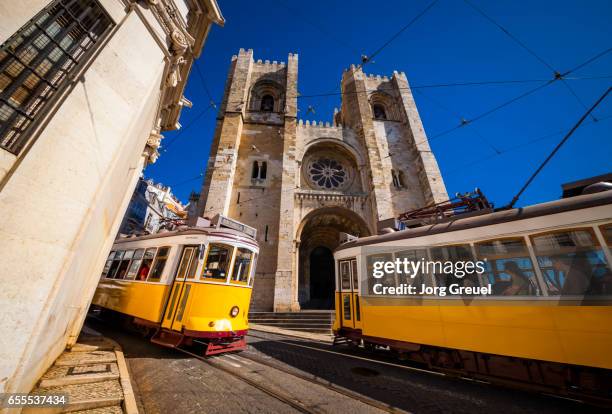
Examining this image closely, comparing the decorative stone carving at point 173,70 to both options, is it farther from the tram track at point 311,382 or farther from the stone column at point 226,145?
the stone column at point 226,145

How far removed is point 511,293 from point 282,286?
9.03 meters

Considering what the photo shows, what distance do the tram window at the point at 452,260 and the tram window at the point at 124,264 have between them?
8000 millimetres

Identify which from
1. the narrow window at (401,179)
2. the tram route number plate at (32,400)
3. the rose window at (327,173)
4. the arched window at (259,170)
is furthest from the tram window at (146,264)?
the narrow window at (401,179)

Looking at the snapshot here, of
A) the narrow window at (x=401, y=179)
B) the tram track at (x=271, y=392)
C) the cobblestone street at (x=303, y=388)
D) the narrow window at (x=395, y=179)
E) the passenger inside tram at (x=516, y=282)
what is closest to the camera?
the tram track at (x=271, y=392)

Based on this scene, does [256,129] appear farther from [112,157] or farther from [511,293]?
[511,293]

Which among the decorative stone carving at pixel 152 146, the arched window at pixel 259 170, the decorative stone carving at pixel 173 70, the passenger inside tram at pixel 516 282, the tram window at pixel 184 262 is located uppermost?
the arched window at pixel 259 170

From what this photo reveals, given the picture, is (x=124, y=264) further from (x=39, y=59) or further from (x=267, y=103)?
(x=267, y=103)

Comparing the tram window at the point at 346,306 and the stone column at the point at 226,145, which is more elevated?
the stone column at the point at 226,145

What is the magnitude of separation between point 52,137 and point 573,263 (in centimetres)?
661

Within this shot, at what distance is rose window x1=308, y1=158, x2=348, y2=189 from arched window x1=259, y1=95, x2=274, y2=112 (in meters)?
6.59

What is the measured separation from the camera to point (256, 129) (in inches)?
624

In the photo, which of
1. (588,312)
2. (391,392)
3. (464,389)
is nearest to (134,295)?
(391,392)

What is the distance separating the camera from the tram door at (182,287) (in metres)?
4.46

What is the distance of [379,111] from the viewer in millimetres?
19500
